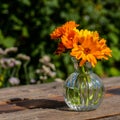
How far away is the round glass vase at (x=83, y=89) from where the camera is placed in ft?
7.50

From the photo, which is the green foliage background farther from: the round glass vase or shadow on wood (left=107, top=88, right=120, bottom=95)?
the round glass vase

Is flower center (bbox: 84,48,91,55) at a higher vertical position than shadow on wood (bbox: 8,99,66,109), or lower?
higher

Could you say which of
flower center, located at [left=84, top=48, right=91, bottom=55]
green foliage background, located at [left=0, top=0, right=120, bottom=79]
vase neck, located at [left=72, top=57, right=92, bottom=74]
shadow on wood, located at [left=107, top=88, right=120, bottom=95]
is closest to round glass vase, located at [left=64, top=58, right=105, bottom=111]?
vase neck, located at [left=72, top=57, right=92, bottom=74]

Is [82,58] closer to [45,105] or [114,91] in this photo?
[45,105]

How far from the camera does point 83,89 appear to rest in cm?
228

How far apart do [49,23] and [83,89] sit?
2.62m

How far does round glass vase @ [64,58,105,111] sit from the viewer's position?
7.50ft

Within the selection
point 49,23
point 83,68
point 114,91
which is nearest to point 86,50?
point 83,68

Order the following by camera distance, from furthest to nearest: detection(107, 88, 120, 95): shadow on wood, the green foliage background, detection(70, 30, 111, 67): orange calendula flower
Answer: the green foliage background
detection(107, 88, 120, 95): shadow on wood
detection(70, 30, 111, 67): orange calendula flower

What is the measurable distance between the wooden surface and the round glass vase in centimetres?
4

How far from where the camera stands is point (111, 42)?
16.4 ft

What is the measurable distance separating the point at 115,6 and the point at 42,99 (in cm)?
264

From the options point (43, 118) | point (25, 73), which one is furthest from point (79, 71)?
point (25, 73)

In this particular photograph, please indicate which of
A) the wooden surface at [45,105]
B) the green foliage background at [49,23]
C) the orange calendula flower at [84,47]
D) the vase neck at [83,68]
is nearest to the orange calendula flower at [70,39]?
the orange calendula flower at [84,47]
